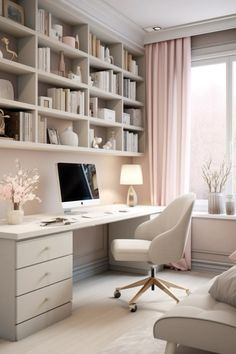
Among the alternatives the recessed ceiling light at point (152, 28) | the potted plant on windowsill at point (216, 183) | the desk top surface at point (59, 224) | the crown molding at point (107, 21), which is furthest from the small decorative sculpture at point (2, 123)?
the potted plant on windowsill at point (216, 183)

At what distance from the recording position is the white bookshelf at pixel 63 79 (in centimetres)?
310

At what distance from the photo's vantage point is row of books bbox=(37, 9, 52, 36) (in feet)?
10.5

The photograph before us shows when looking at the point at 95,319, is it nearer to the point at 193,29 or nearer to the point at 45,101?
the point at 45,101

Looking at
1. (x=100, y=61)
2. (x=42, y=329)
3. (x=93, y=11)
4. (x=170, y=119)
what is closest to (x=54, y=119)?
(x=100, y=61)

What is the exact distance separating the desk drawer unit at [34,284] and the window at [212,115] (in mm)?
2221

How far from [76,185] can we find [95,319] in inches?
48.5

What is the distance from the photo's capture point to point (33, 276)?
2609 mm

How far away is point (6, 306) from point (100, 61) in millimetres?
2523

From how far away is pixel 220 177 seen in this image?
4.41 m

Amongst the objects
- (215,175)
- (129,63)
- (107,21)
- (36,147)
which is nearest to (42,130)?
(36,147)

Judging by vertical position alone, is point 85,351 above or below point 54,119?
below

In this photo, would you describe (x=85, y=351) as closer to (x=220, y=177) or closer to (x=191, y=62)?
(x=220, y=177)

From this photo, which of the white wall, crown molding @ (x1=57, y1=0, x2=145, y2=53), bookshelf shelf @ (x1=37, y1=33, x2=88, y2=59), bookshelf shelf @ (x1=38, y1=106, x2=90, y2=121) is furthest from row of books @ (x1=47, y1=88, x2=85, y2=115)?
crown molding @ (x1=57, y1=0, x2=145, y2=53)

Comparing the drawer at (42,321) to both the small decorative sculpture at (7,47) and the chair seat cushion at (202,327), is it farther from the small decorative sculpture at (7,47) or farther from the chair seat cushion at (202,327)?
the small decorative sculpture at (7,47)
